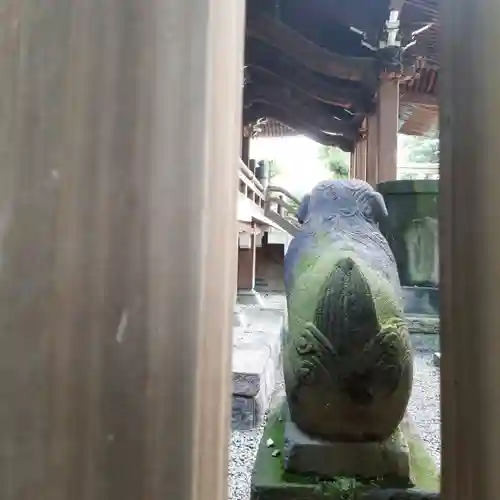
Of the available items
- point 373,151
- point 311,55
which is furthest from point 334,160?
point 311,55

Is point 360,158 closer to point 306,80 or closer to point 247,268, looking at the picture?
point 306,80

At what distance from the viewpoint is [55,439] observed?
0.33m

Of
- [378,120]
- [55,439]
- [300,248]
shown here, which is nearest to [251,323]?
[378,120]

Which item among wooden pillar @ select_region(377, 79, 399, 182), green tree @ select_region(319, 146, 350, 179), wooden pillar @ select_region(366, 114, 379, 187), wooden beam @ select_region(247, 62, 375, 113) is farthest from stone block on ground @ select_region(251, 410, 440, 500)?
green tree @ select_region(319, 146, 350, 179)

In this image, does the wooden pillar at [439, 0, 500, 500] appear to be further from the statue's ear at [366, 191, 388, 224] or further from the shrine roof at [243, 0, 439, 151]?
the shrine roof at [243, 0, 439, 151]

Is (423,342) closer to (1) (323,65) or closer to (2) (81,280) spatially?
(1) (323,65)

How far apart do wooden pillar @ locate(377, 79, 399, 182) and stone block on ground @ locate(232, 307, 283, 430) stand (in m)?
1.42

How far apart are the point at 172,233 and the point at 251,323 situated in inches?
137

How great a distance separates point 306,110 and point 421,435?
4059 mm

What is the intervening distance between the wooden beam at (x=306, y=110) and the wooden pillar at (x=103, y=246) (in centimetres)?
478

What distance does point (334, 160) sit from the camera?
13.2 meters

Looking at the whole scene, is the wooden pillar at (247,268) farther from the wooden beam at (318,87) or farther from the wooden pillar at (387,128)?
the wooden pillar at (387,128)

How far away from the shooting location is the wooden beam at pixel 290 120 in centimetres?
571

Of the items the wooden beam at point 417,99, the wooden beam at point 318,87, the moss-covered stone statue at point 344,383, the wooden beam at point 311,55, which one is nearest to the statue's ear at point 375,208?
the moss-covered stone statue at point 344,383
